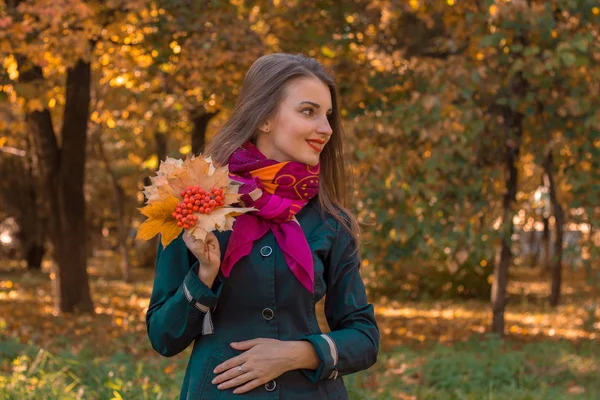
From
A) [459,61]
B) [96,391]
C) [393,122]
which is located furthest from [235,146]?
[459,61]

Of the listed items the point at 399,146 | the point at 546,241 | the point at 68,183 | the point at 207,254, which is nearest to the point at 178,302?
the point at 207,254

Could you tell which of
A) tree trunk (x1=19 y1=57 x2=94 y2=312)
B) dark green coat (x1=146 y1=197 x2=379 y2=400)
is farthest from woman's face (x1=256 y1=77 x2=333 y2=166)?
tree trunk (x1=19 y1=57 x2=94 y2=312)

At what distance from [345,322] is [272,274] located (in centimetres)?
30

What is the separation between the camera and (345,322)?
2.38 meters

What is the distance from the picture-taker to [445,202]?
7.95 metres

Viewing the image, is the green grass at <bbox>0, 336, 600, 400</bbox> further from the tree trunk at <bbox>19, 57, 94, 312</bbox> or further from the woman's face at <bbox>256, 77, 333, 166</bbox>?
the tree trunk at <bbox>19, 57, 94, 312</bbox>

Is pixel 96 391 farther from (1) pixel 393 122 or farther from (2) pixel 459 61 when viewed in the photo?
(2) pixel 459 61

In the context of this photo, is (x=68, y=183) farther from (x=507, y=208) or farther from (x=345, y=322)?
(x=345, y=322)

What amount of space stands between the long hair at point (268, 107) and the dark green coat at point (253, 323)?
9.2 inches

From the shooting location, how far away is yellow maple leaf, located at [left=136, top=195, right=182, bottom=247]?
2.00m

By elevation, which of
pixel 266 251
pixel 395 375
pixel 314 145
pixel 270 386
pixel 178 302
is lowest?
pixel 395 375

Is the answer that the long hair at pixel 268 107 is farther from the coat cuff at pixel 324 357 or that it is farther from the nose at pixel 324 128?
the coat cuff at pixel 324 357

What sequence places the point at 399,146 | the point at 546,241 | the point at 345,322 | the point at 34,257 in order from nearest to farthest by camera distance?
the point at 345,322 → the point at 399,146 → the point at 546,241 → the point at 34,257

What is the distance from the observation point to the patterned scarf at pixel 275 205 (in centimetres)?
223
